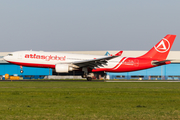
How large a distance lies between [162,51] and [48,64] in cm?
2001

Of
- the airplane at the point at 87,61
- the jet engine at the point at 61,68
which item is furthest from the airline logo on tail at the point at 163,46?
the jet engine at the point at 61,68

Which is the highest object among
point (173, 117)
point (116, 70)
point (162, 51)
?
point (162, 51)

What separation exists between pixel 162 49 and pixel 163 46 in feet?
2.11

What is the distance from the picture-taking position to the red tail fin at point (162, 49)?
1863 inches

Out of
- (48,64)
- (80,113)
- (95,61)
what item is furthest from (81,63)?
(80,113)

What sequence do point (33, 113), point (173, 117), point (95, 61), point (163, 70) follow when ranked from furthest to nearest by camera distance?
point (163, 70) → point (95, 61) → point (33, 113) → point (173, 117)

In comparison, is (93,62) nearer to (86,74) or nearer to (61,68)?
(86,74)

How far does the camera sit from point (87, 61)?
41.3 meters

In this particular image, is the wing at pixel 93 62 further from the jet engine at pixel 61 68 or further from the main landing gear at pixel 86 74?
the jet engine at pixel 61 68

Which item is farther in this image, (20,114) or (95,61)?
(95,61)

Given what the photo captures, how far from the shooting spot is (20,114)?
1010 cm

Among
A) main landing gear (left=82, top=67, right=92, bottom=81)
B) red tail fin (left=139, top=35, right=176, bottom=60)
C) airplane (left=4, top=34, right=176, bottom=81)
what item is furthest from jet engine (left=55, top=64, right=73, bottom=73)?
red tail fin (left=139, top=35, right=176, bottom=60)

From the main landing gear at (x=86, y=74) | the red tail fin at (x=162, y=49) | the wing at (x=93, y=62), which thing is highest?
the red tail fin at (x=162, y=49)

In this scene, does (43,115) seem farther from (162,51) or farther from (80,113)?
(162,51)
